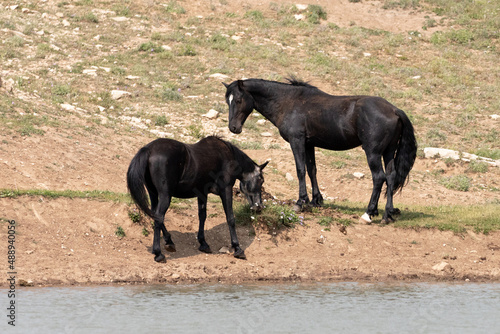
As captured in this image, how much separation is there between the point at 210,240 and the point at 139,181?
7.59 feet

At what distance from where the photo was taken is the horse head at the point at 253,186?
39.9ft

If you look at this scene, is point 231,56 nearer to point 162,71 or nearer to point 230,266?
point 162,71

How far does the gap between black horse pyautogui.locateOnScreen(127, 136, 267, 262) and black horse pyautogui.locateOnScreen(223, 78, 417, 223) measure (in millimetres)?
1598

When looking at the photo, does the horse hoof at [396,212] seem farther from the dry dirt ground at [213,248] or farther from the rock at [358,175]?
the rock at [358,175]

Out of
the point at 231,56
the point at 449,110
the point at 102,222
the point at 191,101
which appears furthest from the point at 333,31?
the point at 102,222

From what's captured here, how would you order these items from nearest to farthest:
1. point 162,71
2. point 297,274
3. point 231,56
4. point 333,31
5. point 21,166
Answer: point 297,274 < point 21,166 < point 162,71 < point 231,56 < point 333,31

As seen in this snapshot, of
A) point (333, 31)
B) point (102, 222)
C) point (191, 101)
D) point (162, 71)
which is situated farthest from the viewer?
point (333, 31)

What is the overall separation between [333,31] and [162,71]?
1057cm

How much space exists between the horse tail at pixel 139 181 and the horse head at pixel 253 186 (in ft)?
6.88

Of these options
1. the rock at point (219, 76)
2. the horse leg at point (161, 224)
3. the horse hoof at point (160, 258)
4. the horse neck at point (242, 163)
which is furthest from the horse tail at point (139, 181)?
the rock at point (219, 76)

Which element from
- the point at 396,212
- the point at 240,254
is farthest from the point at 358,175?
the point at 240,254

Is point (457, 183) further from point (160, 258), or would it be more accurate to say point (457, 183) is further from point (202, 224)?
point (160, 258)

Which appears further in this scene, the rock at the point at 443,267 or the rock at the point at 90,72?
the rock at the point at 90,72

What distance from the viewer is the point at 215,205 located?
13641 millimetres
